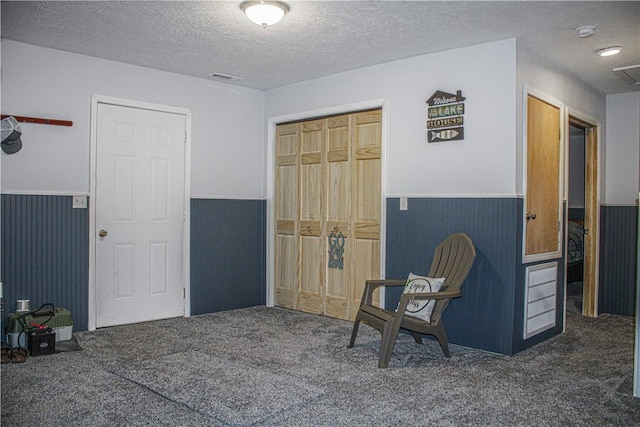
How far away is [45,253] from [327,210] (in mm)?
2530

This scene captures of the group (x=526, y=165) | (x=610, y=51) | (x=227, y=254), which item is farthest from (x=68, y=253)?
A: (x=610, y=51)

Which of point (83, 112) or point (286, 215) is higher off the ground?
point (83, 112)

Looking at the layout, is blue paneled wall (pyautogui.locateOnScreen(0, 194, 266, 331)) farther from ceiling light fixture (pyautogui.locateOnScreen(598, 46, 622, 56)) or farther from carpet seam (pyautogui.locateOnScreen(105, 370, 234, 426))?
ceiling light fixture (pyautogui.locateOnScreen(598, 46, 622, 56))

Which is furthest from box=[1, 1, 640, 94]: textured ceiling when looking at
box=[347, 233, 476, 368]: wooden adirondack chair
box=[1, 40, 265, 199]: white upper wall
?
box=[347, 233, 476, 368]: wooden adirondack chair

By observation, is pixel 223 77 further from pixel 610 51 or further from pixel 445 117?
pixel 610 51

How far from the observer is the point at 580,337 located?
4480 millimetres

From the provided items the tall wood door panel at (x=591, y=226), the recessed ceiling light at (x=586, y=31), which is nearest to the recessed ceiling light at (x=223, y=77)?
the recessed ceiling light at (x=586, y=31)

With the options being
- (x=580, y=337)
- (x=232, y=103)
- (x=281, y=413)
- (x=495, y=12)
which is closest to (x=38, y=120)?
(x=232, y=103)

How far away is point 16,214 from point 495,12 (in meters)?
3.83

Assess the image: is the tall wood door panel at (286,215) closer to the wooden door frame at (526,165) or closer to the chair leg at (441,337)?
the chair leg at (441,337)

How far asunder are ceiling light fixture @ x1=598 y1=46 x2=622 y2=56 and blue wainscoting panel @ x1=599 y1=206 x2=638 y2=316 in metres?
1.97

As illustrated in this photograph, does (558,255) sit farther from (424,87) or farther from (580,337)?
(424,87)

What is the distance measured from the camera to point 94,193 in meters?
4.51

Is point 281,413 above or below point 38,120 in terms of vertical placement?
below
